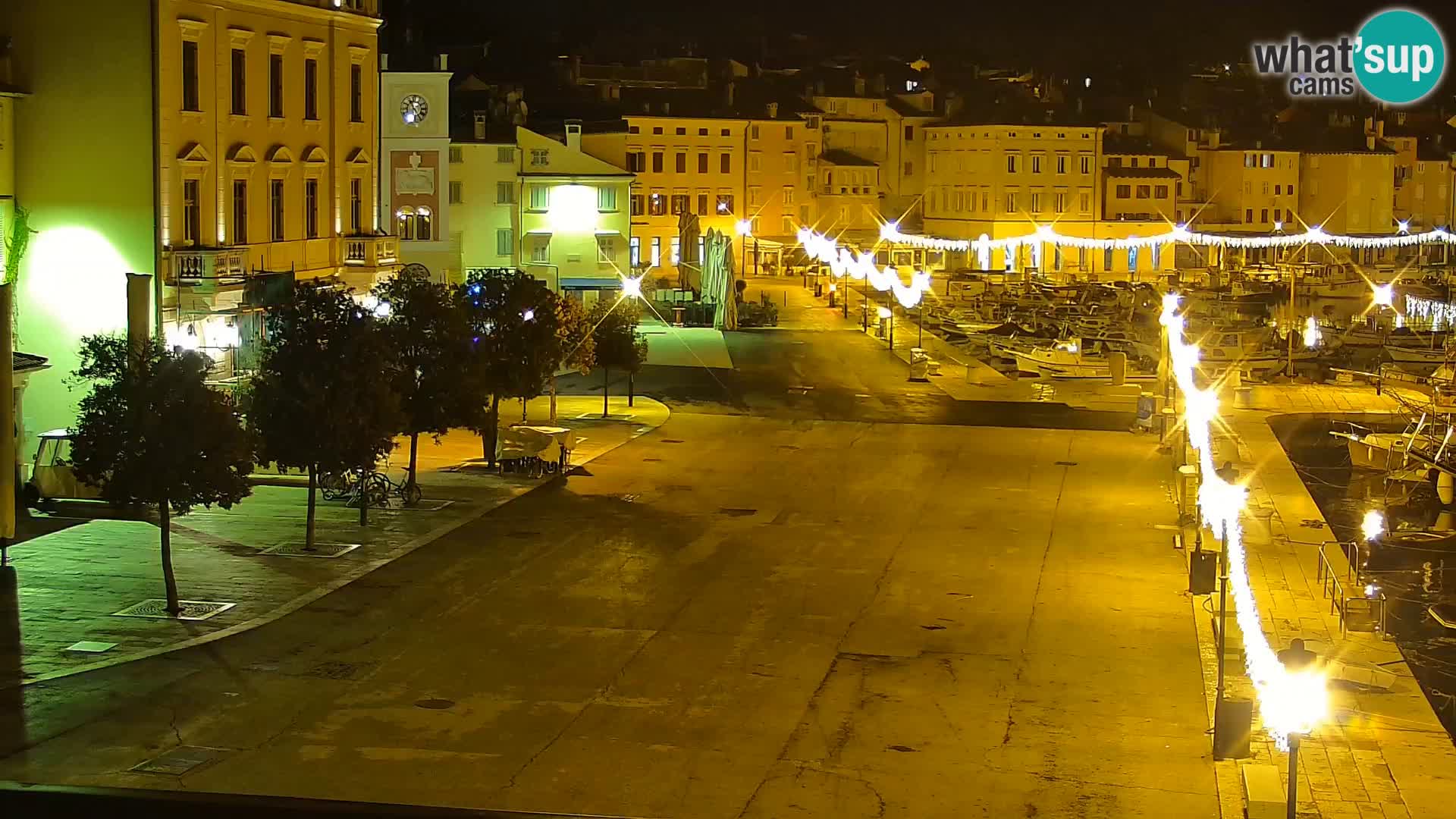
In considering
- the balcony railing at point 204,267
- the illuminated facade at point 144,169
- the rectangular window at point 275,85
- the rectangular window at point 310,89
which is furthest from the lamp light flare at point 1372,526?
the rectangular window at point 310,89

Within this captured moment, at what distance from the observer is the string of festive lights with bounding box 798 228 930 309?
263 feet

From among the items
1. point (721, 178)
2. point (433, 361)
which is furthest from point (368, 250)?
point (721, 178)

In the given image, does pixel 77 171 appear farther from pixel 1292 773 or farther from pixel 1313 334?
pixel 1313 334

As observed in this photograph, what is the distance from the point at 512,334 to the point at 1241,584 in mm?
16512

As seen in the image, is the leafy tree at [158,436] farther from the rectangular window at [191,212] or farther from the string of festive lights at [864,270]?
the string of festive lights at [864,270]

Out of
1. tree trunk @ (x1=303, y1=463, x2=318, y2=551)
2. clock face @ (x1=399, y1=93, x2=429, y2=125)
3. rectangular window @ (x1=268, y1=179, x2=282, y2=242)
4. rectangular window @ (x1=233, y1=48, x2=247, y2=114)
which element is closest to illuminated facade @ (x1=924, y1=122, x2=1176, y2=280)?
clock face @ (x1=399, y1=93, x2=429, y2=125)

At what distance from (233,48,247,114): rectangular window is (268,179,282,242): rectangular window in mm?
1961

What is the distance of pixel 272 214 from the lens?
1624 inches

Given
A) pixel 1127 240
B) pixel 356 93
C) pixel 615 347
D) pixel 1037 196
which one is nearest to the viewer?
pixel 356 93

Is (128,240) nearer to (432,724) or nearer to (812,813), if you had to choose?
(432,724)

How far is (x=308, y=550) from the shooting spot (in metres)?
28.9

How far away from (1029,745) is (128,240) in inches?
915

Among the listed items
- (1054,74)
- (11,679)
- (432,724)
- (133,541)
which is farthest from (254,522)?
(1054,74)

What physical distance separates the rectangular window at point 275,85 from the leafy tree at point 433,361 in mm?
8302
